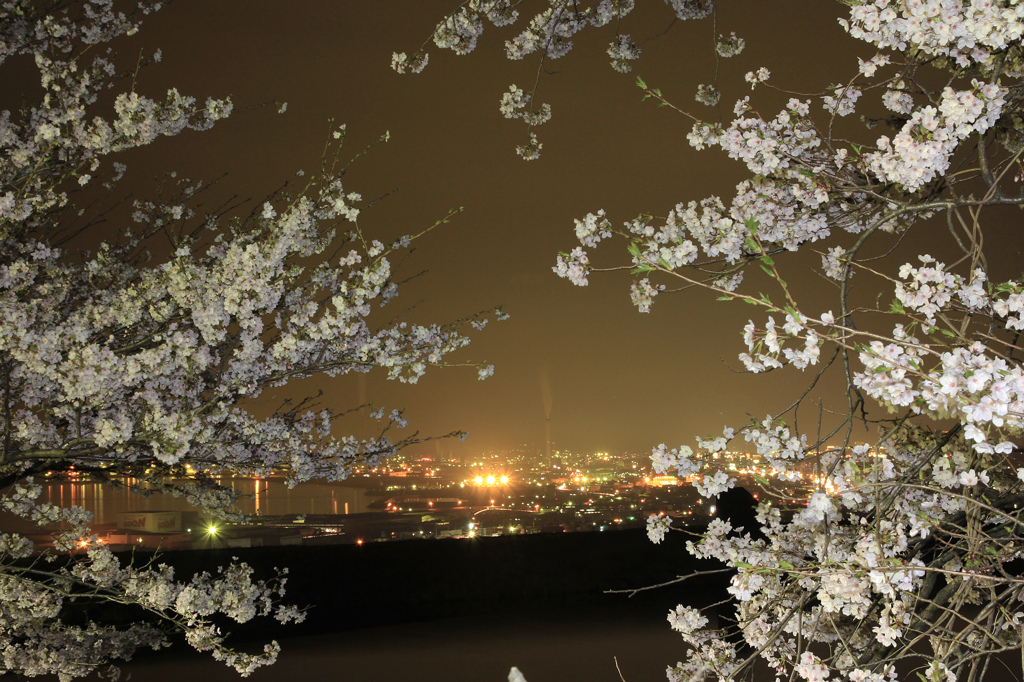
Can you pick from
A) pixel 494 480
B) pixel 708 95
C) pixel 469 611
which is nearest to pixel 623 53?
pixel 708 95

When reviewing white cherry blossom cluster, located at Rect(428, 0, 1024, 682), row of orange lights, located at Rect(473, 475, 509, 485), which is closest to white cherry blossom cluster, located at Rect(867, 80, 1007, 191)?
white cherry blossom cluster, located at Rect(428, 0, 1024, 682)

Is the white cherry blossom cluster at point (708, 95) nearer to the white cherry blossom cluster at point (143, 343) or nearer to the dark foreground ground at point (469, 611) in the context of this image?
the white cherry blossom cluster at point (143, 343)

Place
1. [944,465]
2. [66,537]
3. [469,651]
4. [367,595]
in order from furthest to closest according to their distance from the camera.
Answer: [367,595], [469,651], [66,537], [944,465]

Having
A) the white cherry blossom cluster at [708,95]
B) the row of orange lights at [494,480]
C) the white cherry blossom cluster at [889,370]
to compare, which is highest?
the white cherry blossom cluster at [708,95]

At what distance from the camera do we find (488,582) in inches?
460

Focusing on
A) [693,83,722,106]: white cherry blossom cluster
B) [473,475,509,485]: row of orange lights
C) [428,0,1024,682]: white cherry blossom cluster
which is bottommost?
[473,475,509,485]: row of orange lights

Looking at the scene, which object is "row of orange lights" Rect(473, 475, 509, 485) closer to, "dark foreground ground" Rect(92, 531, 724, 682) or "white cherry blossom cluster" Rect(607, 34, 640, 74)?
"dark foreground ground" Rect(92, 531, 724, 682)

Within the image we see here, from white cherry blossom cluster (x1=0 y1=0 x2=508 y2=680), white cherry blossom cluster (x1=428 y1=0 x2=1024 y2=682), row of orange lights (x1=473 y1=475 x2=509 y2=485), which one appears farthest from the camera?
row of orange lights (x1=473 y1=475 x2=509 y2=485)

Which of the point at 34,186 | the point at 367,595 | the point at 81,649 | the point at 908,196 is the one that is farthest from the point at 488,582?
the point at 908,196

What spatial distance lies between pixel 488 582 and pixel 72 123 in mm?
9403

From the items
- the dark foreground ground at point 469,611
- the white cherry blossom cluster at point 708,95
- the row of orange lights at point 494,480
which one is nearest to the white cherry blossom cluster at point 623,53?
the white cherry blossom cluster at point 708,95

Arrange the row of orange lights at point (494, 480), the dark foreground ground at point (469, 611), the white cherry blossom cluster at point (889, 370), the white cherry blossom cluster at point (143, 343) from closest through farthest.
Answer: the white cherry blossom cluster at point (889, 370)
the white cherry blossom cluster at point (143, 343)
the dark foreground ground at point (469, 611)
the row of orange lights at point (494, 480)

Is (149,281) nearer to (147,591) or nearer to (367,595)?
(147,591)

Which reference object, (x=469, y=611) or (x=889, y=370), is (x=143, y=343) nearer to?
(x=889, y=370)
